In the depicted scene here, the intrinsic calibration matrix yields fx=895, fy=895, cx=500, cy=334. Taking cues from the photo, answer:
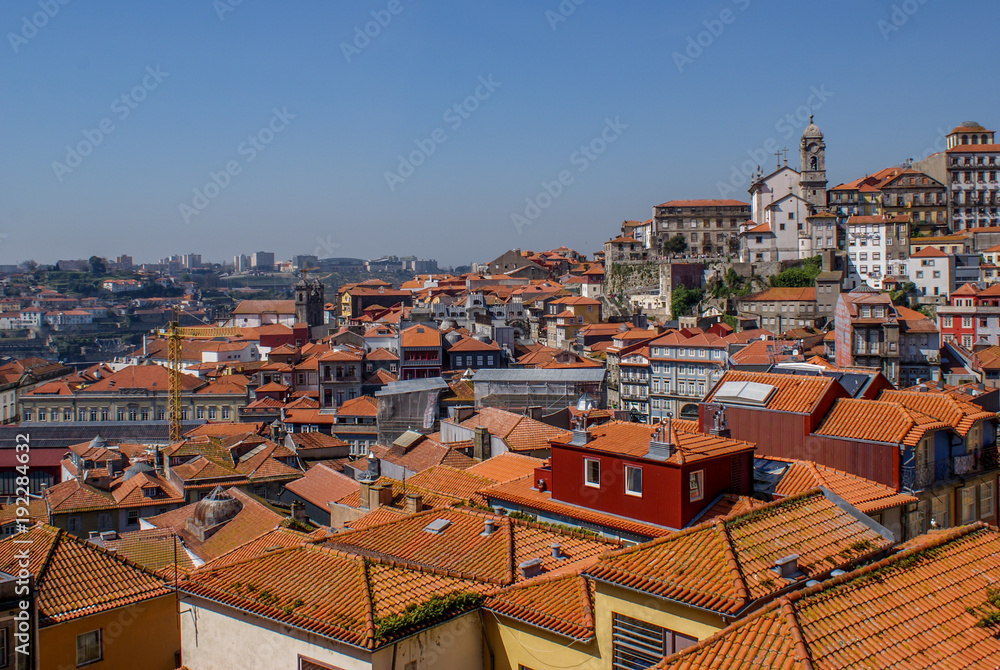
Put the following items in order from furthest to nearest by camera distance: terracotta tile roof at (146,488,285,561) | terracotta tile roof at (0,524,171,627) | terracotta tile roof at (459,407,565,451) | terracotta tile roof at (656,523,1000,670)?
terracotta tile roof at (459,407,565,451), terracotta tile roof at (146,488,285,561), terracotta tile roof at (0,524,171,627), terracotta tile roof at (656,523,1000,670)

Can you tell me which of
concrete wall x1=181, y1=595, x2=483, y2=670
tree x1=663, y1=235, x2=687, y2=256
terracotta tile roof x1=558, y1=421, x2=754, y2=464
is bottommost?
concrete wall x1=181, y1=595, x2=483, y2=670

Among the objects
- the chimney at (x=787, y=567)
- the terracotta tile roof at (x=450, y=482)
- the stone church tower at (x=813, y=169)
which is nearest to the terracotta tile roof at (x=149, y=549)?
the terracotta tile roof at (x=450, y=482)

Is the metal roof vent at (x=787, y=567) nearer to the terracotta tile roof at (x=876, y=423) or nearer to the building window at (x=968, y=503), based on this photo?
the terracotta tile roof at (x=876, y=423)

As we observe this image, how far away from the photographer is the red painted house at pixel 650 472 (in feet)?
38.1

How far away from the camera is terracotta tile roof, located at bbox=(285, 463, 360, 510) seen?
25516 millimetres

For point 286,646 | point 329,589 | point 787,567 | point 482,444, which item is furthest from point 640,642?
point 482,444

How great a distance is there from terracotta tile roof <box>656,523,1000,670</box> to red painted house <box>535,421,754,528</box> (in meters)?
4.36

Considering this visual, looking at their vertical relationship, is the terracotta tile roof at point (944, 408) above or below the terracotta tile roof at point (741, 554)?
above

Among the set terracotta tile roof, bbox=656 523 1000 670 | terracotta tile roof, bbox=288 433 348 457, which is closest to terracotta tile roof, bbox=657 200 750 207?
terracotta tile roof, bbox=288 433 348 457

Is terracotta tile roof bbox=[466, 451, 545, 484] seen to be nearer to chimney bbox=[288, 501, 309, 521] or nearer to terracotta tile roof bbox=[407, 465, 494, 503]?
terracotta tile roof bbox=[407, 465, 494, 503]

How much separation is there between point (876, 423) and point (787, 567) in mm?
7566

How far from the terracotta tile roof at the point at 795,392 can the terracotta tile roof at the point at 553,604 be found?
7650mm

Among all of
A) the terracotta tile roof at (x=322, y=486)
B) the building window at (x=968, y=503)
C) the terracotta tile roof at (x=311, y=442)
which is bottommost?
the terracotta tile roof at (x=311, y=442)

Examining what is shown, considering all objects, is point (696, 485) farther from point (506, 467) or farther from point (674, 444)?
point (506, 467)
